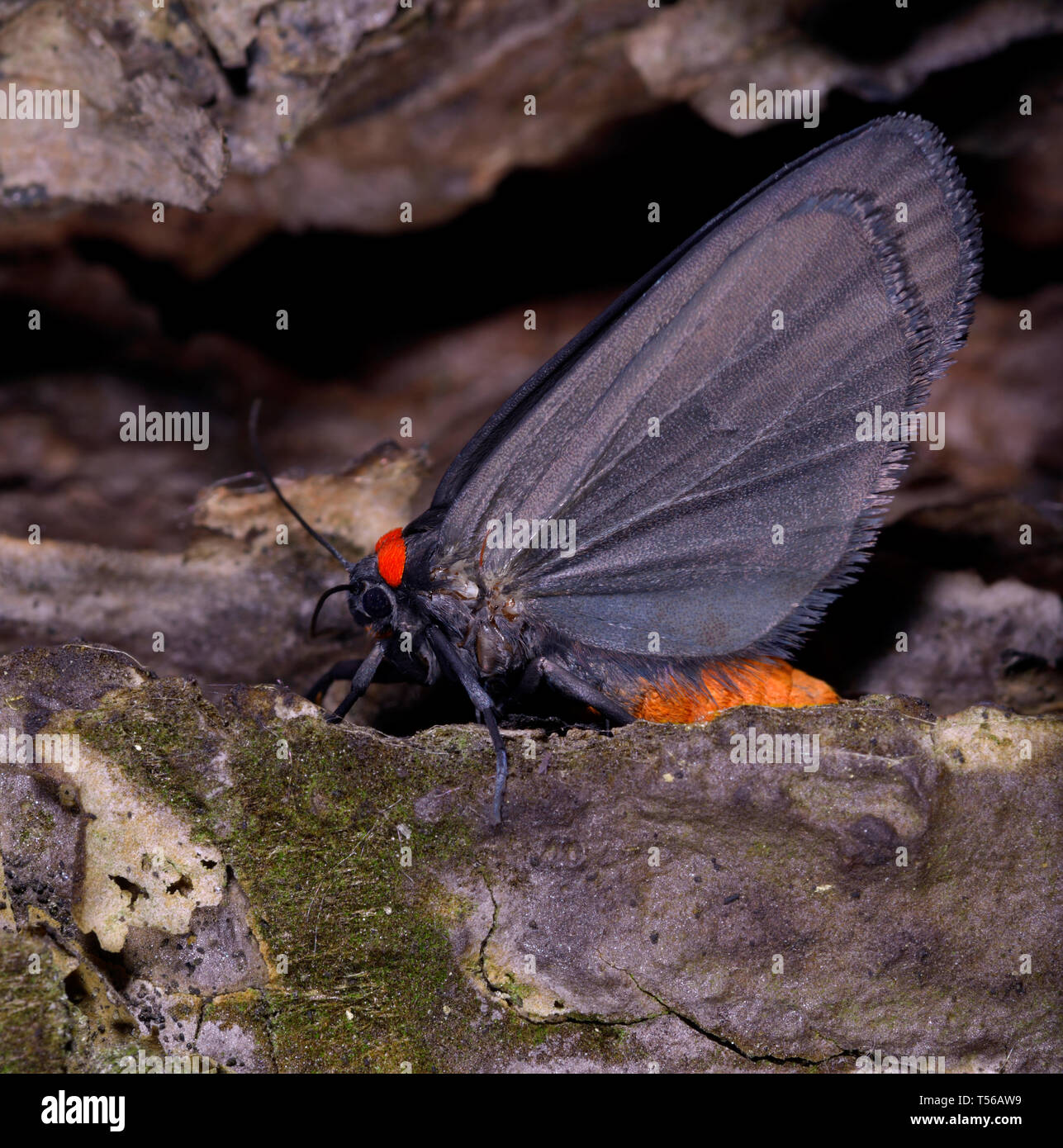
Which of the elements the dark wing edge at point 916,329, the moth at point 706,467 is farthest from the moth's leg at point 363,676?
the dark wing edge at point 916,329

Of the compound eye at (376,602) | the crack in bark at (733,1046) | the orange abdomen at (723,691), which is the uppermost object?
the compound eye at (376,602)

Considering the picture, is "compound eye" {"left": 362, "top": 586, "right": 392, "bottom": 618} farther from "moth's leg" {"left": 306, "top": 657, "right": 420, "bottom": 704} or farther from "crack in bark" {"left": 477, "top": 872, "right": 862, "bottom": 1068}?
"crack in bark" {"left": 477, "top": 872, "right": 862, "bottom": 1068}

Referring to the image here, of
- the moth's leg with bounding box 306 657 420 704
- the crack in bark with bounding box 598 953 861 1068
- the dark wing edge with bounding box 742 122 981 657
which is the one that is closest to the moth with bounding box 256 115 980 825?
the dark wing edge with bounding box 742 122 981 657

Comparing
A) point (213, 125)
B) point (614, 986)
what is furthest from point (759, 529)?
point (213, 125)

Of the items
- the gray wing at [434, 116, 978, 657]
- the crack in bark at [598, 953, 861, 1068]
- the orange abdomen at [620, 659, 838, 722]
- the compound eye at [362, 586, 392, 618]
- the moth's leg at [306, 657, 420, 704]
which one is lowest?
the crack in bark at [598, 953, 861, 1068]

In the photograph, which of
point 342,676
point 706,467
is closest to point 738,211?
point 706,467

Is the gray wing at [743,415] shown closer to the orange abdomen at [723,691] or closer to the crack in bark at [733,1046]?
the orange abdomen at [723,691]

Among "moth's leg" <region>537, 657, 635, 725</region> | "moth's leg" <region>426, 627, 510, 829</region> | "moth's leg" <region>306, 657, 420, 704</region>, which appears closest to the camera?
"moth's leg" <region>426, 627, 510, 829</region>
